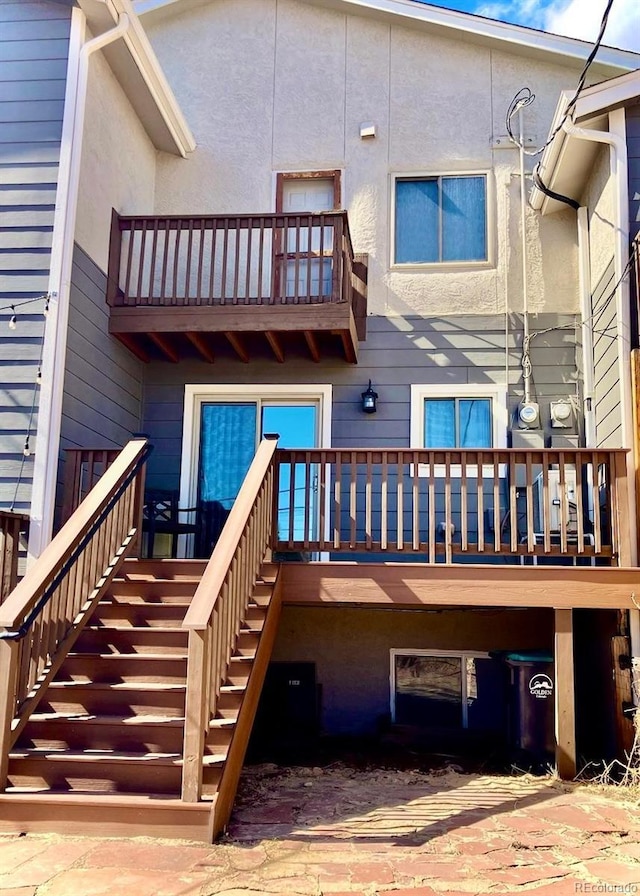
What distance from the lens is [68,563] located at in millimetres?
4570

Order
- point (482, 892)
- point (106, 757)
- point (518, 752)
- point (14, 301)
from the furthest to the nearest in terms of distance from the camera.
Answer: point (14, 301) < point (518, 752) < point (106, 757) < point (482, 892)

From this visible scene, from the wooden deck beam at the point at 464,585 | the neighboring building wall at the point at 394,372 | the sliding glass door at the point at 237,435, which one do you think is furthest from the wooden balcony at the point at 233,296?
Result: the wooden deck beam at the point at 464,585

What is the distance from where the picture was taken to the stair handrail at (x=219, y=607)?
375cm

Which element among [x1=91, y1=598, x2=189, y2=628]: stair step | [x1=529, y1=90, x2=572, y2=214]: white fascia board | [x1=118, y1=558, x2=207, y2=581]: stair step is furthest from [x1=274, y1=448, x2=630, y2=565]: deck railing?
[x1=529, y1=90, x2=572, y2=214]: white fascia board

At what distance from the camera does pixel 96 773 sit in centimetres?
404

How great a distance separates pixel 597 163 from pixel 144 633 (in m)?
5.43

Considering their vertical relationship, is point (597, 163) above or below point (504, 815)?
above

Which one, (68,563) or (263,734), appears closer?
(68,563)

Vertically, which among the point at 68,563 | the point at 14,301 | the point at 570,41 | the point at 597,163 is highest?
the point at 570,41

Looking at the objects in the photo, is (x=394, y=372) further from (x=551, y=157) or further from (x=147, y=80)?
(x=147, y=80)

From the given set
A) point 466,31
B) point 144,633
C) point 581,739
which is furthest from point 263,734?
point 466,31

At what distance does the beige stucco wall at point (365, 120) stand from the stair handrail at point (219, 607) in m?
3.32

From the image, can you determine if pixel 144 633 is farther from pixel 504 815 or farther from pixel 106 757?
pixel 504 815

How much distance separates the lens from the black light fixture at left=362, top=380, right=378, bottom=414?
7.50 metres
